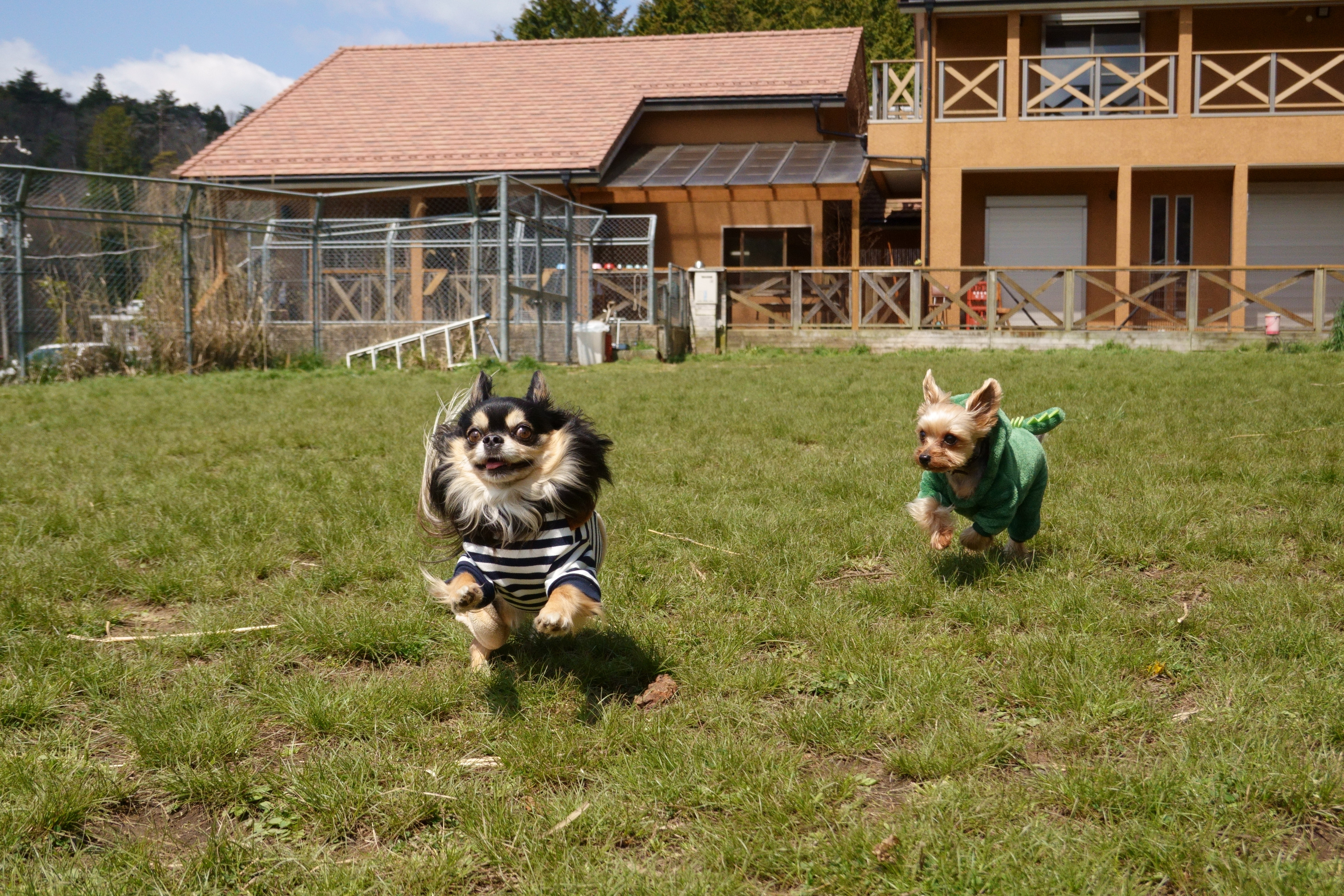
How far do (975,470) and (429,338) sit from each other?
13.7 meters

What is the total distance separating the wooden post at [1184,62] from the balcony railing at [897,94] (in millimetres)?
4909

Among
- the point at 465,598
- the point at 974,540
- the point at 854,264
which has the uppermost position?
the point at 854,264

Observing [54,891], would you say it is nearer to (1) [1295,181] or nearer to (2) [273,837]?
(2) [273,837]

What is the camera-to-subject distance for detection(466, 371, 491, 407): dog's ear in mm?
3604

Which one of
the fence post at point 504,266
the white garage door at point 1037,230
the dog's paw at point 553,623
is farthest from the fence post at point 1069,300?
the dog's paw at point 553,623

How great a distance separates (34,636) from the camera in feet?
13.0

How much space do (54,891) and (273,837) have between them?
0.47 metres

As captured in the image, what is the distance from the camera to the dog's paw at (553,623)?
306cm

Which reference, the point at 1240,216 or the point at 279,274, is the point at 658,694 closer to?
the point at 279,274

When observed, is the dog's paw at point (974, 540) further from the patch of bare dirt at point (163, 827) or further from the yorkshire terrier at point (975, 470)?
the patch of bare dirt at point (163, 827)

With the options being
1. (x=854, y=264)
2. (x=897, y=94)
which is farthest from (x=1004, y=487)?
(x=897, y=94)

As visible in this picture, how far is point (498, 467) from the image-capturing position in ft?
11.0

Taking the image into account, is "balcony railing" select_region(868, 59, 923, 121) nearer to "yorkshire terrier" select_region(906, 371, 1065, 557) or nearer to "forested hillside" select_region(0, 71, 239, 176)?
"yorkshire terrier" select_region(906, 371, 1065, 557)

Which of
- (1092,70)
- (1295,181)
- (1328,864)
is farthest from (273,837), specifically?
(1295,181)
